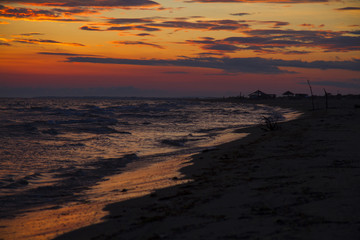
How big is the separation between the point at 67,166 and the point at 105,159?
1.73m

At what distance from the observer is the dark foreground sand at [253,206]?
4.29 meters

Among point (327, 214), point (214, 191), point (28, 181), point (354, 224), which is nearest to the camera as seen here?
point (354, 224)

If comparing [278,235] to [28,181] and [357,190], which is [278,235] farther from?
[28,181]

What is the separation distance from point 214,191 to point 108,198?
224cm

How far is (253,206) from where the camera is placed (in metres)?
5.34

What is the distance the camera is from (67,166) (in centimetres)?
1162

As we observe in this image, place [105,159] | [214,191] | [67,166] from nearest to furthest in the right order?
[214,191] < [67,166] < [105,159]

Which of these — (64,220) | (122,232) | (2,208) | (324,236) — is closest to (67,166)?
(2,208)

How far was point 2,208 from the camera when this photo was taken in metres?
7.02

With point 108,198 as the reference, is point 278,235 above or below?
above

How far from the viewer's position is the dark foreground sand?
4293 millimetres

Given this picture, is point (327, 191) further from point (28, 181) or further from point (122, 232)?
point (28, 181)

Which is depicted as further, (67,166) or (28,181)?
(67,166)

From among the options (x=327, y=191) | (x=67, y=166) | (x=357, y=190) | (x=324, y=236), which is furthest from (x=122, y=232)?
(x=67, y=166)
